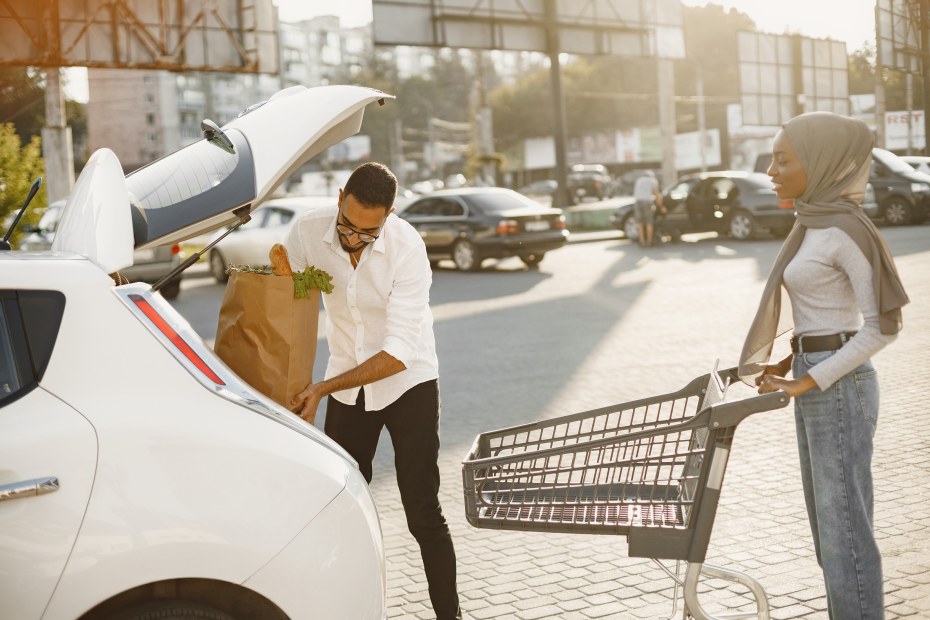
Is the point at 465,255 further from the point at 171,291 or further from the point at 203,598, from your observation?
the point at 203,598

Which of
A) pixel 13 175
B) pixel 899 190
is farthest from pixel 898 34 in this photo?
pixel 13 175

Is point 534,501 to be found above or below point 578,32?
below

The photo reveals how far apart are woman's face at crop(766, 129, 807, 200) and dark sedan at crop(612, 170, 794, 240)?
1820 centimetres

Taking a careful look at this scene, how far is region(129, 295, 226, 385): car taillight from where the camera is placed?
283 cm

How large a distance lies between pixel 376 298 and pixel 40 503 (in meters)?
1.54

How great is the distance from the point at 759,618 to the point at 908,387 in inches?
207

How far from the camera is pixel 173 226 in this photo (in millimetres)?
3127

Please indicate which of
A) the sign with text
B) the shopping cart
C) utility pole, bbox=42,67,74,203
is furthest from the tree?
the sign with text

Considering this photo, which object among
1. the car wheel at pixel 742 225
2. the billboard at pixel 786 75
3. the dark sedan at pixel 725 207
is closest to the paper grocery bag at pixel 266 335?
the dark sedan at pixel 725 207

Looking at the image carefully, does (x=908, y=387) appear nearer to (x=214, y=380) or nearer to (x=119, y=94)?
(x=214, y=380)

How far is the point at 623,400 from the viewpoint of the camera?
8383mm

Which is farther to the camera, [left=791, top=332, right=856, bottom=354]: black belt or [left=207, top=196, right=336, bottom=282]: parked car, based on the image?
[left=207, top=196, right=336, bottom=282]: parked car

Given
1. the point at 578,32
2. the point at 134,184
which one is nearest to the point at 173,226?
the point at 134,184

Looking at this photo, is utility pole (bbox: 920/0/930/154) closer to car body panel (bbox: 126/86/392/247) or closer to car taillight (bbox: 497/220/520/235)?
car taillight (bbox: 497/220/520/235)
